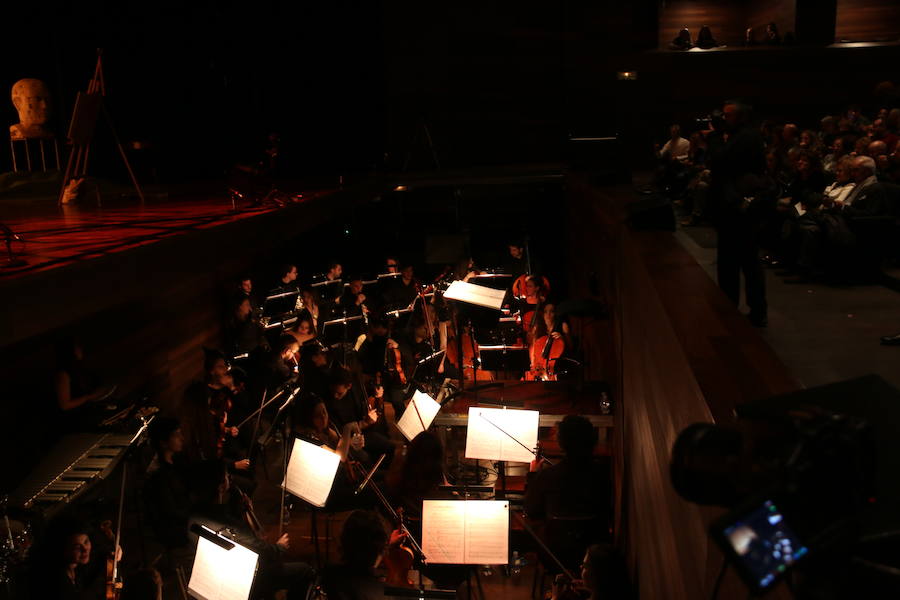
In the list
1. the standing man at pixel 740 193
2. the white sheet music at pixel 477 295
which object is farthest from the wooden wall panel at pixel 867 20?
the standing man at pixel 740 193

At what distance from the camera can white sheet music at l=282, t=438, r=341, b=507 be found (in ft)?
17.9

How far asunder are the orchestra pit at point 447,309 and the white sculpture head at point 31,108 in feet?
0.12

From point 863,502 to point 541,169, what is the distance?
13.1 m

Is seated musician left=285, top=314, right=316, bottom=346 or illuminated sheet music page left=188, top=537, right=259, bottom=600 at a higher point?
seated musician left=285, top=314, right=316, bottom=346

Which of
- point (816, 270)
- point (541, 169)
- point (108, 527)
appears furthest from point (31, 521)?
point (541, 169)

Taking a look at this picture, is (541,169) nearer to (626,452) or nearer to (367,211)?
(367,211)

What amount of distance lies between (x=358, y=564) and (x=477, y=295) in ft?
10.4

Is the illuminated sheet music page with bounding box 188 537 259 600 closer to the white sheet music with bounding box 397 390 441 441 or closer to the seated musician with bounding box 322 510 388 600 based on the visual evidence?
the seated musician with bounding box 322 510 388 600

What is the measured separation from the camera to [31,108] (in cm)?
854

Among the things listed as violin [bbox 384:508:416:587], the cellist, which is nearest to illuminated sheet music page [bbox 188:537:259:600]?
violin [bbox 384:508:416:587]

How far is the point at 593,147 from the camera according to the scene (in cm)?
1504

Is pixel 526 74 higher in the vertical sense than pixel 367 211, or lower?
higher

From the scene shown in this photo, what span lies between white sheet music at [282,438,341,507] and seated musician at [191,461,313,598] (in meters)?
0.41

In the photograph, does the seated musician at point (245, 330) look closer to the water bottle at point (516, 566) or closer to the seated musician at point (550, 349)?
the seated musician at point (550, 349)
